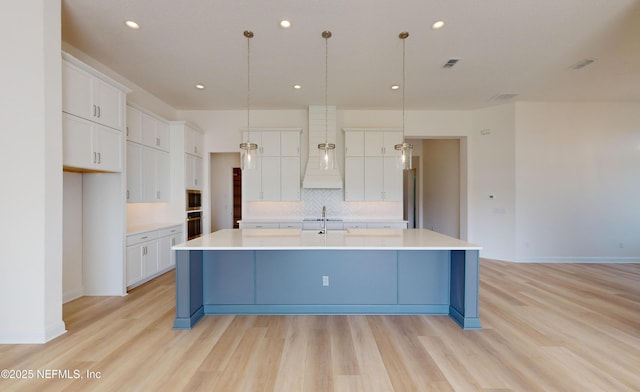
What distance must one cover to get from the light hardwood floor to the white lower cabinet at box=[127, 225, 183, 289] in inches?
21.3

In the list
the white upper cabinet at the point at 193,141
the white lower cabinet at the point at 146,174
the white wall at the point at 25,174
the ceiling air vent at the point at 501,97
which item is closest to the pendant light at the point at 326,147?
the white wall at the point at 25,174

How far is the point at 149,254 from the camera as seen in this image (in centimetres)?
422

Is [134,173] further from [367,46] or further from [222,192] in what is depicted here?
[367,46]

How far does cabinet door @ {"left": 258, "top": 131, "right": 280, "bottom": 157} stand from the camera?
5.55m

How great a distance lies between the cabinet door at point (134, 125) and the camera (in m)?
4.01

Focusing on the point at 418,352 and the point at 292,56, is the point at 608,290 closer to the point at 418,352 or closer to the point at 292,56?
the point at 418,352

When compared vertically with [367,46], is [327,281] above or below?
below

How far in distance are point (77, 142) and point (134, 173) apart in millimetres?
1220

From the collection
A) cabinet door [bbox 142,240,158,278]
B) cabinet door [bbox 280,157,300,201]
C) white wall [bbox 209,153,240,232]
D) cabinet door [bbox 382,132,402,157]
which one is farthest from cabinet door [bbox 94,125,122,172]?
cabinet door [bbox 382,132,402,157]

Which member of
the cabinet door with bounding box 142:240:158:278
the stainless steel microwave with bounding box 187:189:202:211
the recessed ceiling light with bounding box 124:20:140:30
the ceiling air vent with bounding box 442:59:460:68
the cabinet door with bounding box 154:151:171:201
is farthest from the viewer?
the stainless steel microwave with bounding box 187:189:202:211

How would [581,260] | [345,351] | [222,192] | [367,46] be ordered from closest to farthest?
[345,351] → [367,46] → [581,260] → [222,192]

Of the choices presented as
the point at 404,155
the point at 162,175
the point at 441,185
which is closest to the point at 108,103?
the point at 162,175


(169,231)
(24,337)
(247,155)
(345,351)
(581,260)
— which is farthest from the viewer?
(581,260)

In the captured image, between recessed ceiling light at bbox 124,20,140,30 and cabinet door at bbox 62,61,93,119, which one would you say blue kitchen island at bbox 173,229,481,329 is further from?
recessed ceiling light at bbox 124,20,140,30
